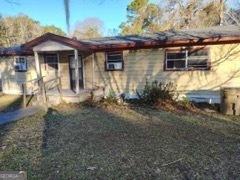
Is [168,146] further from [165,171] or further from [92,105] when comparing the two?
[92,105]

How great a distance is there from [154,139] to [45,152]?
9.35 feet

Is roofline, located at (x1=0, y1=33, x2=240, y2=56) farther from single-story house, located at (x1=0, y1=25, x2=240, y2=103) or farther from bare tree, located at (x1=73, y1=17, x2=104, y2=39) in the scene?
bare tree, located at (x1=73, y1=17, x2=104, y2=39)

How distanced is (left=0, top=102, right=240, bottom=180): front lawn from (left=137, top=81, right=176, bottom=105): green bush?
1.86m

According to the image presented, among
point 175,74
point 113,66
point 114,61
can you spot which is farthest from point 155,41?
point 113,66

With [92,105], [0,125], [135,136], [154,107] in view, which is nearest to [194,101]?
[154,107]

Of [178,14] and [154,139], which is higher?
[178,14]

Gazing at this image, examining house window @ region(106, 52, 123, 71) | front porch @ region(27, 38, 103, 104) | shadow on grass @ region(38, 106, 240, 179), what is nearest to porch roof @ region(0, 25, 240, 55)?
front porch @ region(27, 38, 103, 104)

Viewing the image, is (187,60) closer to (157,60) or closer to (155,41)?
(157,60)

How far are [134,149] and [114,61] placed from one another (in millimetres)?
8731

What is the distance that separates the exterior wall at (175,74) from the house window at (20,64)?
204 inches

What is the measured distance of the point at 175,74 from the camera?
14336 mm

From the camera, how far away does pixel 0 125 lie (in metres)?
10.5

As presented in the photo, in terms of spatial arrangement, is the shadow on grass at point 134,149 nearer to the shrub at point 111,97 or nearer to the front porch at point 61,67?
the shrub at point 111,97

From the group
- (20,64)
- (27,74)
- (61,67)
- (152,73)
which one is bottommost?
(27,74)
